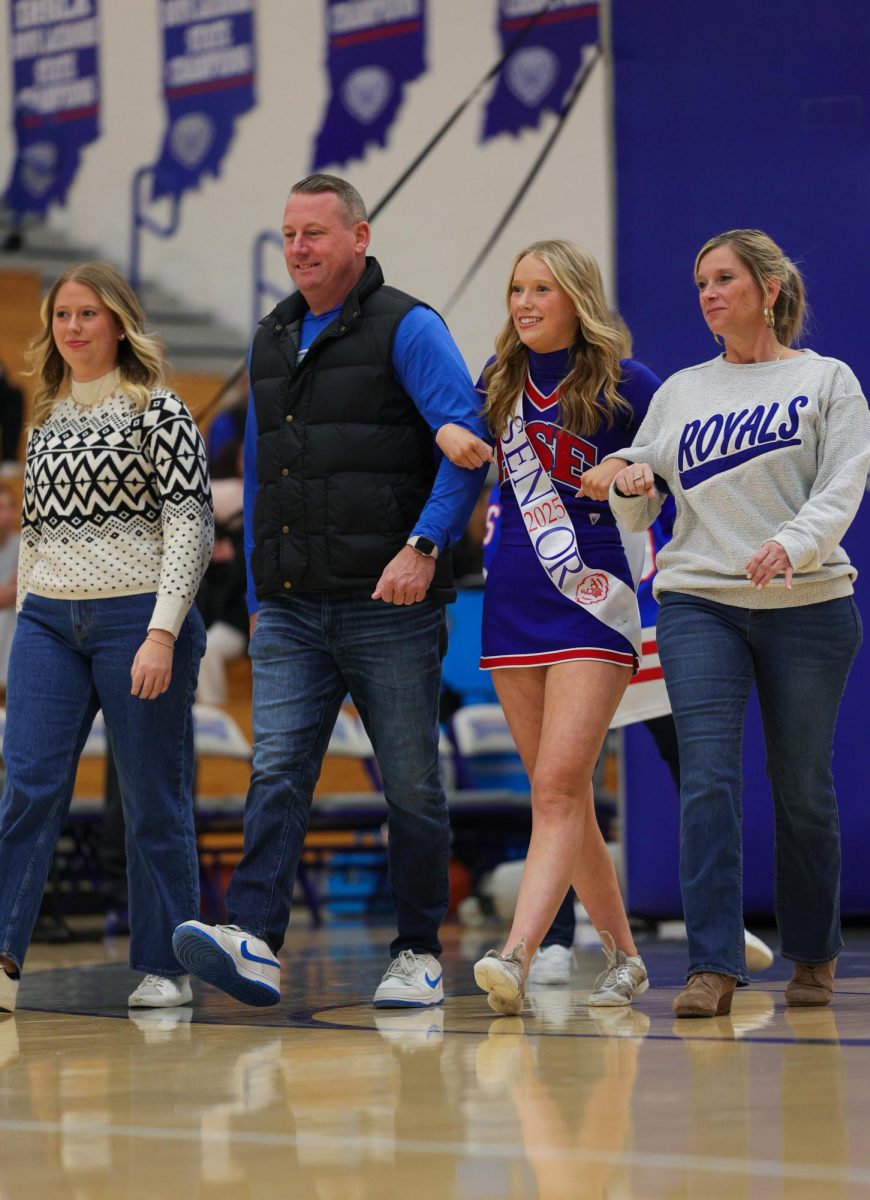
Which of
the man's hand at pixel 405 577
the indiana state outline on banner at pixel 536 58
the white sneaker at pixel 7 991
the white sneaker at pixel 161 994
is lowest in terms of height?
the white sneaker at pixel 161 994

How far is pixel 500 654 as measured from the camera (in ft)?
12.4

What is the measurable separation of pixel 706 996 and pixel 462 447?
1085 mm

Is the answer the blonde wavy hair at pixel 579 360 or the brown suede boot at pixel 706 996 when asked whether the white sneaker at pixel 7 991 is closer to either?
the brown suede boot at pixel 706 996

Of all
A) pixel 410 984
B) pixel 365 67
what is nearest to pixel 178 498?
pixel 410 984

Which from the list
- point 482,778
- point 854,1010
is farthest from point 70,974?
point 482,778

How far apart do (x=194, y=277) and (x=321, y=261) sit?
27.3ft

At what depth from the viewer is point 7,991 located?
3.90 metres

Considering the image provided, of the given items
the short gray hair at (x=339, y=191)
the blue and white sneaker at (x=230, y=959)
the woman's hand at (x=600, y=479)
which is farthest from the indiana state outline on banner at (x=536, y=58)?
the blue and white sneaker at (x=230, y=959)

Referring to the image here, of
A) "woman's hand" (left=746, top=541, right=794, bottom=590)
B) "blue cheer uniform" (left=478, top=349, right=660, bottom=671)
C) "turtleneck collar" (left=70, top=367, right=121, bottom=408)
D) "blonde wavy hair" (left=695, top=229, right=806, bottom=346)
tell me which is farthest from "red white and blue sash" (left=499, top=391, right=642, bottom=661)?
"turtleneck collar" (left=70, top=367, right=121, bottom=408)

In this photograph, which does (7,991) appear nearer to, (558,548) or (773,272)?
(558,548)

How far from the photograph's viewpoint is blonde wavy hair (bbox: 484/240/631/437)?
3805 mm

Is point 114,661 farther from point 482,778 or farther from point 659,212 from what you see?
point 482,778

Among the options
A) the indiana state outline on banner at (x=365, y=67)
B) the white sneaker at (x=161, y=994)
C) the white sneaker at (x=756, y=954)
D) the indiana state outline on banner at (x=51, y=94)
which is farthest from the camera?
the indiana state outline on banner at (x=51, y=94)

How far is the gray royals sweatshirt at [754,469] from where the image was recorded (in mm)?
3596
